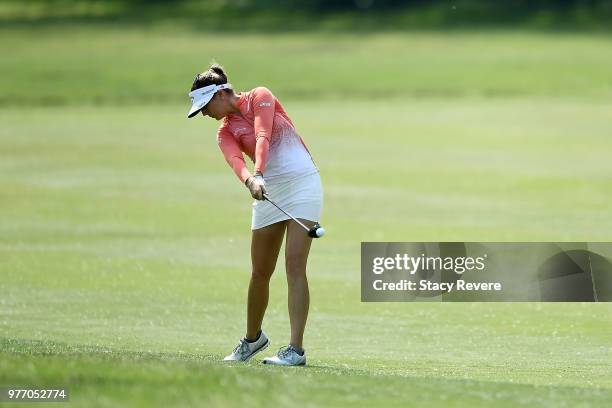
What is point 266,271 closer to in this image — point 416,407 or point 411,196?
point 416,407

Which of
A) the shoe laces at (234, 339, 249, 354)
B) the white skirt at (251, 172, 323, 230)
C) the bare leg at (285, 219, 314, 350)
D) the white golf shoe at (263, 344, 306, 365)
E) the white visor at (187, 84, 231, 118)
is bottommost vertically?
the white golf shoe at (263, 344, 306, 365)

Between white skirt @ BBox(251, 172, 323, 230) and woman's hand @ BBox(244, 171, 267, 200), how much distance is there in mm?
449

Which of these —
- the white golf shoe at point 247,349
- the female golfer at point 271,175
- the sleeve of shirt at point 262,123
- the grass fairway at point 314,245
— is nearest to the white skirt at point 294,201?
the female golfer at point 271,175

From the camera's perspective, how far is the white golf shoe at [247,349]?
11.1 m

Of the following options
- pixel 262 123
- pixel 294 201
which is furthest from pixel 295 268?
pixel 262 123

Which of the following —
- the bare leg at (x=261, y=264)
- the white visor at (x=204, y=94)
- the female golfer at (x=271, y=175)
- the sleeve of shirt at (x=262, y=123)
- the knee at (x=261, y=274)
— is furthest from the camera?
the knee at (x=261, y=274)

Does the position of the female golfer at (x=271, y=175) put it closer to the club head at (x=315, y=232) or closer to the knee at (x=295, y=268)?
the knee at (x=295, y=268)

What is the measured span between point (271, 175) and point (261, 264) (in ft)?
2.26

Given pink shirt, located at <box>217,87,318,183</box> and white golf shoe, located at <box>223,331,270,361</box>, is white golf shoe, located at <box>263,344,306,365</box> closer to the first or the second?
white golf shoe, located at <box>223,331,270,361</box>

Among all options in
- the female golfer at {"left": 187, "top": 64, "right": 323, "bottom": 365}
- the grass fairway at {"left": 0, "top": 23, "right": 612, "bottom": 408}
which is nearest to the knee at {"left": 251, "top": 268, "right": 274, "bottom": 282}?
the female golfer at {"left": 187, "top": 64, "right": 323, "bottom": 365}

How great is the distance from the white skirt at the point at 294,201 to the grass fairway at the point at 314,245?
112 centimetres

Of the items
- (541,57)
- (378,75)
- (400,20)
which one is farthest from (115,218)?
(400,20)

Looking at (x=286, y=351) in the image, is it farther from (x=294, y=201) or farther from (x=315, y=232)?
(x=294, y=201)

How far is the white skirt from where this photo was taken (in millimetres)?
10797
